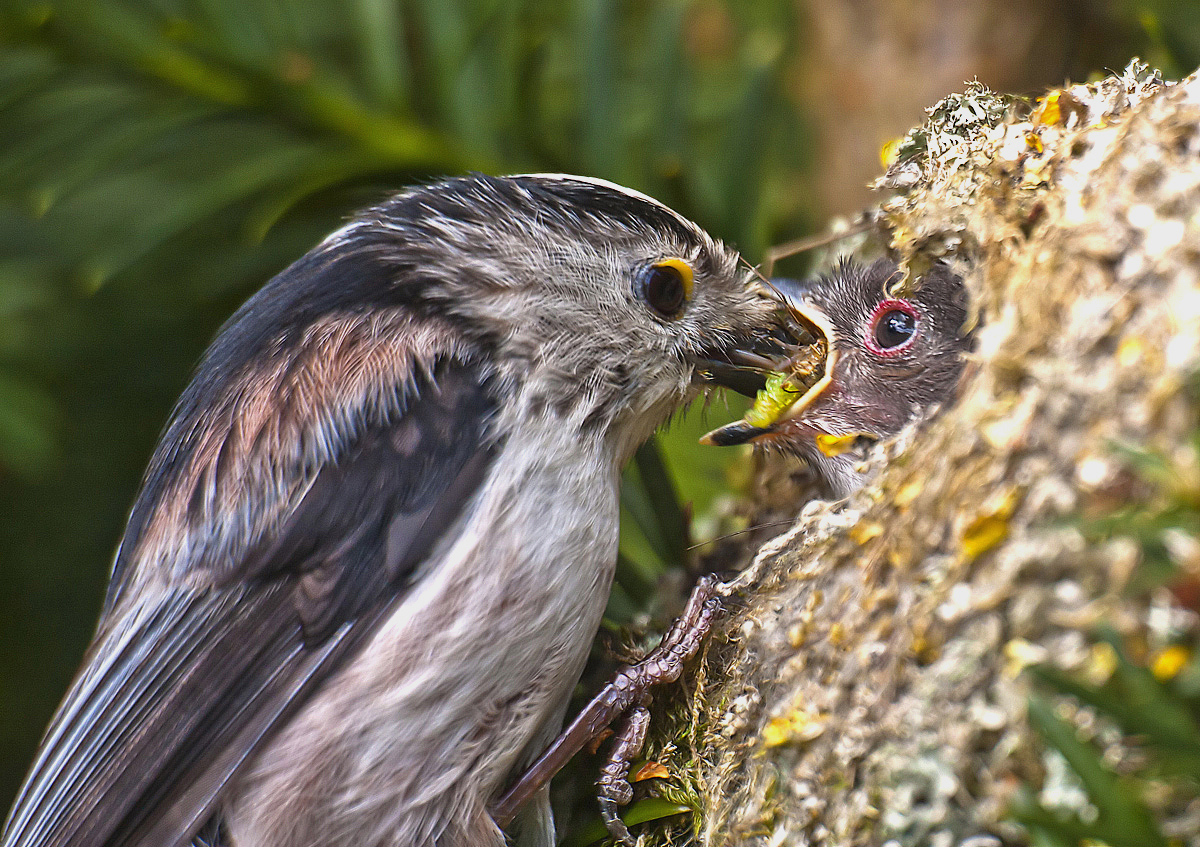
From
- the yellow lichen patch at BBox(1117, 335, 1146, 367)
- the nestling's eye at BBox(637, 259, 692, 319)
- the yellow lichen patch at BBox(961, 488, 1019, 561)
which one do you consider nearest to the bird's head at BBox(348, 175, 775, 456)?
the nestling's eye at BBox(637, 259, 692, 319)

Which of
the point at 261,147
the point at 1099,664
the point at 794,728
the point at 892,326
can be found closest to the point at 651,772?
the point at 794,728

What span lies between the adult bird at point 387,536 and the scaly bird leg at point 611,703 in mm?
41

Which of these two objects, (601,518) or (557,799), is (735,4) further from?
(557,799)

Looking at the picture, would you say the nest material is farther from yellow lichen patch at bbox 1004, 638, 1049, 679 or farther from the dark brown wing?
the dark brown wing

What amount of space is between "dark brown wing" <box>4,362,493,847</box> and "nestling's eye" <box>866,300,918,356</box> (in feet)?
2.69

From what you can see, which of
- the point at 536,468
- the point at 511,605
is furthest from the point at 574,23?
the point at 511,605

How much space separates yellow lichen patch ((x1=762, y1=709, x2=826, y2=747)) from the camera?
1.24 meters

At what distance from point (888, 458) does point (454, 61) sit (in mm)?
1335

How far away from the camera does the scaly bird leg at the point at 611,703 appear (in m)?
1.64

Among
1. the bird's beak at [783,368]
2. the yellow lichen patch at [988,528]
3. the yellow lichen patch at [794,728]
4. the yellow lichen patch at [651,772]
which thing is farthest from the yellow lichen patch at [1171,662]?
the bird's beak at [783,368]

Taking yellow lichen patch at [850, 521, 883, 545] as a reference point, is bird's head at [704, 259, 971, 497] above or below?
above

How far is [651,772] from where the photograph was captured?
154 cm

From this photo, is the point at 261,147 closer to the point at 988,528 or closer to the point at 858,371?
the point at 858,371

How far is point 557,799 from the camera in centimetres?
174
